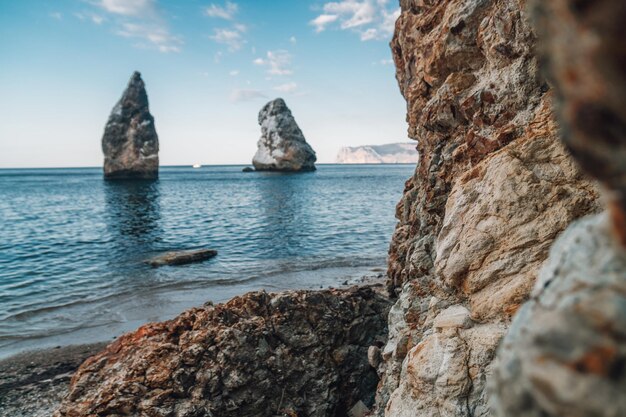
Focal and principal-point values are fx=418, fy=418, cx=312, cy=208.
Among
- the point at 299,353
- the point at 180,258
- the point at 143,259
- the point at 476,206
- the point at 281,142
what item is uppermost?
the point at 281,142

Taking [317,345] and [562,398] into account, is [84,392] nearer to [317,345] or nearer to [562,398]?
[317,345]

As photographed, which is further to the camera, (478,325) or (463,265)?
(463,265)

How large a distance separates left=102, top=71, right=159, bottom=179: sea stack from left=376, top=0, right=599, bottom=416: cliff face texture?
110687 mm

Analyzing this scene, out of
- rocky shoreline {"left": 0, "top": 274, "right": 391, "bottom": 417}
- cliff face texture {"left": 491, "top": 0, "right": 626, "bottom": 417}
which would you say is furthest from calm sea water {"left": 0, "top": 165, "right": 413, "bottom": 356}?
cliff face texture {"left": 491, "top": 0, "right": 626, "bottom": 417}

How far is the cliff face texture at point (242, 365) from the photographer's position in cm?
802

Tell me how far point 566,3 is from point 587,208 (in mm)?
4694

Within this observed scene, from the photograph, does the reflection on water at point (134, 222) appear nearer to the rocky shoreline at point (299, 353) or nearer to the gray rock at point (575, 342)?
the rocky shoreline at point (299, 353)

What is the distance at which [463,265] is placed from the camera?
6.41 metres

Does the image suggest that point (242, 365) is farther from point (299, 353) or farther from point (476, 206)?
point (476, 206)

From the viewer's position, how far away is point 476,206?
21.0 feet

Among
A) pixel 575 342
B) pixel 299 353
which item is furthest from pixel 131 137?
pixel 575 342

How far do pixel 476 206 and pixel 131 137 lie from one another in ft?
373

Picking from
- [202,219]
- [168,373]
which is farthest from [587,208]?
[202,219]

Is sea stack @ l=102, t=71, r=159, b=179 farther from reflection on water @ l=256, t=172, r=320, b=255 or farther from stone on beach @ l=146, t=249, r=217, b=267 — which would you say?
stone on beach @ l=146, t=249, r=217, b=267
